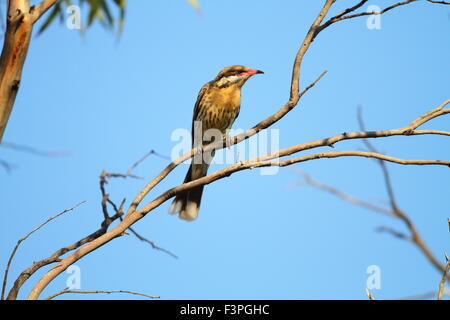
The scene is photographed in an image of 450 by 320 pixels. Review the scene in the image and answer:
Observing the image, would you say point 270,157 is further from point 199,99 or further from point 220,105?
point 199,99

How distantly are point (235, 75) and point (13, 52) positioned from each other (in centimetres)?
362

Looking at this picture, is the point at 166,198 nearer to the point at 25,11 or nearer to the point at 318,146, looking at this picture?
the point at 318,146

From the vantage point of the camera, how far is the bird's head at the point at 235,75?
6.12 metres

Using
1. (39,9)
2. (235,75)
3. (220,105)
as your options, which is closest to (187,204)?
(220,105)

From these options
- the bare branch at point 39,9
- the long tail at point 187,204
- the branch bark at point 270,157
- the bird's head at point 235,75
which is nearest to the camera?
the bare branch at point 39,9

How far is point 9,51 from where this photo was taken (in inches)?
110

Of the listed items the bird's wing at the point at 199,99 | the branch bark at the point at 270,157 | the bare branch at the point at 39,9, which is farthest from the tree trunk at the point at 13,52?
the bird's wing at the point at 199,99

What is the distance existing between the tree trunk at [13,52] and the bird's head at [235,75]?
136 inches

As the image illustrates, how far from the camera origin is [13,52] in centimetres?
280

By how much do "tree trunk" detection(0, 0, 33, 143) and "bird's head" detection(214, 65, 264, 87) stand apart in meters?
3.45

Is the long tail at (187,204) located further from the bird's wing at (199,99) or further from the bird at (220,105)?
the bird's wing at (199,99)
